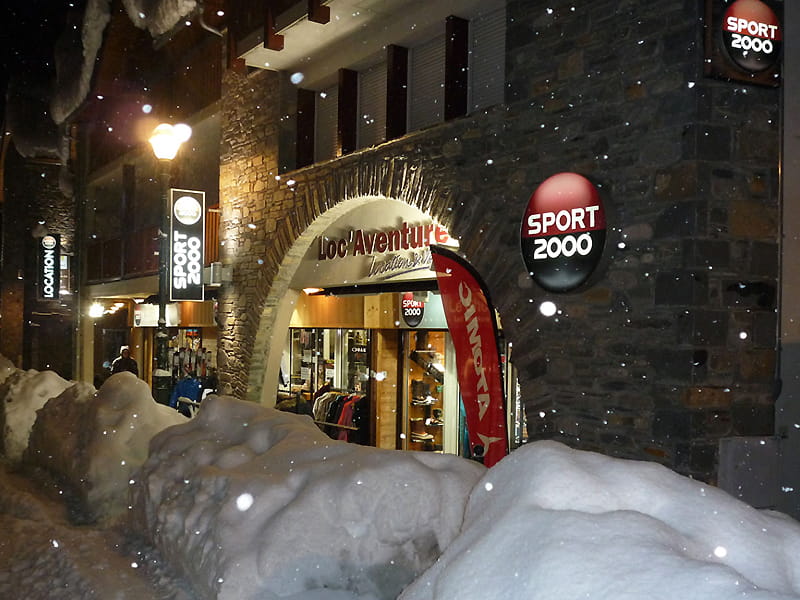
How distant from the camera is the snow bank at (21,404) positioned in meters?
7.23

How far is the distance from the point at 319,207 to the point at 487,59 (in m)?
3.03

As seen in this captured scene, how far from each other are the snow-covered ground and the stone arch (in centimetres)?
376

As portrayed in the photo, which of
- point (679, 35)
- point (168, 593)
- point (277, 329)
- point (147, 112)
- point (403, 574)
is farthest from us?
point (147, 112)

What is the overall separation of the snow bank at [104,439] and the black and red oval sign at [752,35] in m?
4.95

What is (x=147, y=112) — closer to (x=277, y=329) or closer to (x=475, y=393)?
(x=277, y=329)

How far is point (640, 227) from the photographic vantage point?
5820mm

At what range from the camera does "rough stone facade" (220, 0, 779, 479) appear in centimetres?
557

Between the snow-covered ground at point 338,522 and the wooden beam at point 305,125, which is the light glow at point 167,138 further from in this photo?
the snow-covered ground at point 338,522

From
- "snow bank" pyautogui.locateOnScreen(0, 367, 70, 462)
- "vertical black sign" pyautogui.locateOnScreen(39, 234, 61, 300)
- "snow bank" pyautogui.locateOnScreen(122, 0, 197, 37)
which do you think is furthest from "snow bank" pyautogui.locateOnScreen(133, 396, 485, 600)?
"vertical black sign" pyautogui.locateOnScreen(39, 234, 61, 300)

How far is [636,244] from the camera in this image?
5852 millimetres

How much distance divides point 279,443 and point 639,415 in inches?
124

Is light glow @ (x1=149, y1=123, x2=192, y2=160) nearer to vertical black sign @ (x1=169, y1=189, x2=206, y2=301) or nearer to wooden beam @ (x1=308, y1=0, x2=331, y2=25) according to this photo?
vertical black sign @ (x1=169, y1=189, x2=206, y2=301)

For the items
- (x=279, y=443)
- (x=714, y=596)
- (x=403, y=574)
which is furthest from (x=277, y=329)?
(x=714, y=596)

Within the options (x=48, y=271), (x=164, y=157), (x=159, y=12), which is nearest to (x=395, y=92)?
(x=164, y=157)
